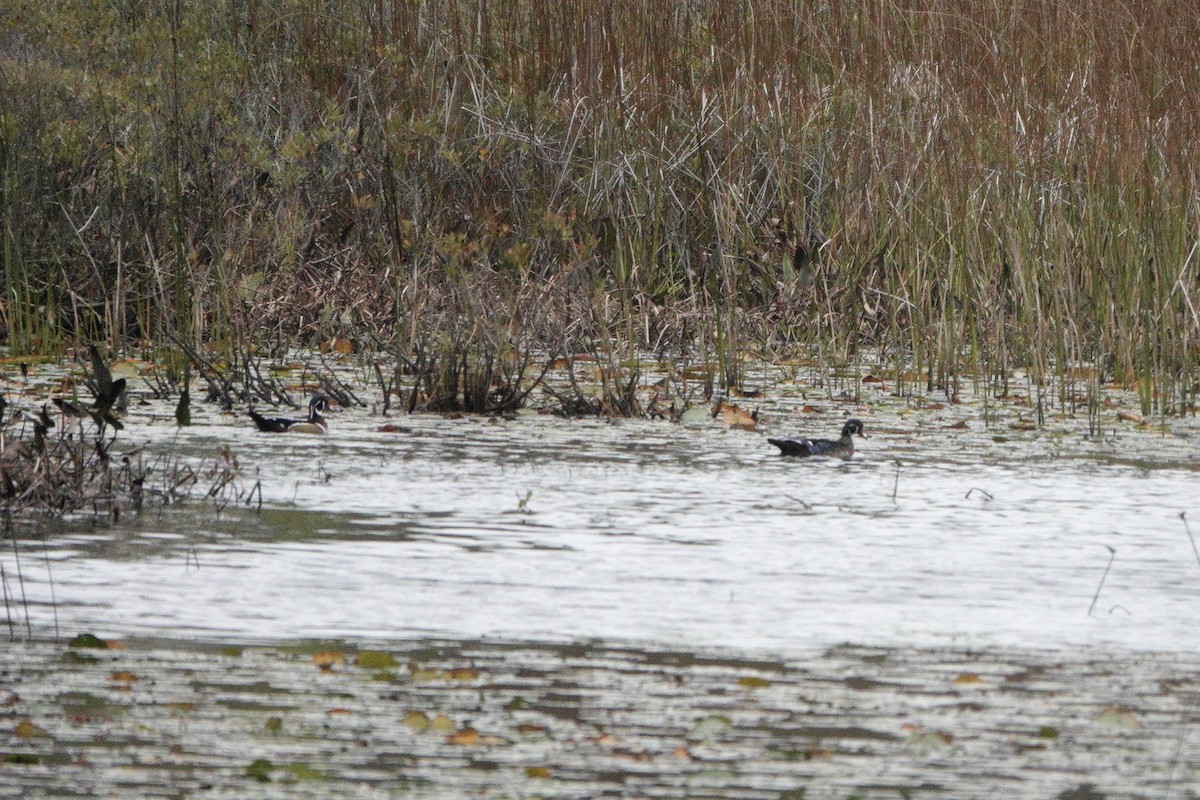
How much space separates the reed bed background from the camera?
796 centimetres

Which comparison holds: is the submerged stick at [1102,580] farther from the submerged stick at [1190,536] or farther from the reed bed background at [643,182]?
the reed bed background at [643,182]

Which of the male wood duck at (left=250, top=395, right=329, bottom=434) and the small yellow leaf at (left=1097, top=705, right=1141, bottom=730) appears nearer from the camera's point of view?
the small yellow leaf at (left=1097, top=705, right=1141, bottom=730)

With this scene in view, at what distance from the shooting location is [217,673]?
3.37 meters

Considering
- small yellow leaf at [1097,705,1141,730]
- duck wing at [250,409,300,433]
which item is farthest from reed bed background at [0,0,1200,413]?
small yellow leaf at [1097,705,1141,730]

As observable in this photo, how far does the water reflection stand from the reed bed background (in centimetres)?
148

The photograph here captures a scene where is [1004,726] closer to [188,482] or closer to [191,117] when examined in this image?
[188,482]

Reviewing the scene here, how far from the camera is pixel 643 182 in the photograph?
912 centimetres

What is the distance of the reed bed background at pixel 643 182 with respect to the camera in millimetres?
7961

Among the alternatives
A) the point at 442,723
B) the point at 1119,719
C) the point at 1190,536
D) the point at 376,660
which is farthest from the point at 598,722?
the point at 1190,536

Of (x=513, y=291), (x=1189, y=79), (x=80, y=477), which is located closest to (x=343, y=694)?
(x=80, y=477)

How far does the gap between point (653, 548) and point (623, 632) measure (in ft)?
2.83

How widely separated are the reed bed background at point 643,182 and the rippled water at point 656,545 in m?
1.31

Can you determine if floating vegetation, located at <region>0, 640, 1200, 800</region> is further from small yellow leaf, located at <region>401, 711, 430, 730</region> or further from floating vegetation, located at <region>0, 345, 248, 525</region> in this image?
floating vegetation, located at <region>0, 345, 248, 525</region>

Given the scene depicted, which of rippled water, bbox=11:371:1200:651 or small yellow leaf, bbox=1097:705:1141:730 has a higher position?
rippled water, bbox=11:371:1200:651
